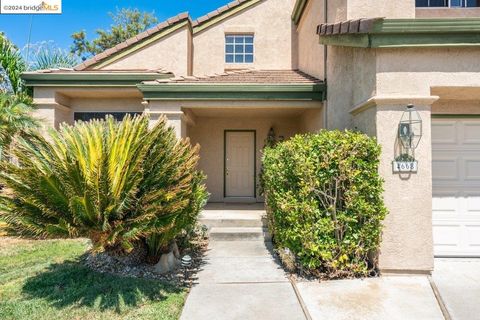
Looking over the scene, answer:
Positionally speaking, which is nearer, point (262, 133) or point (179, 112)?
point (179, 112)

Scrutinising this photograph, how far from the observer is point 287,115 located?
1046 cm

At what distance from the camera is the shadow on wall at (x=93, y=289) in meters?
4.20

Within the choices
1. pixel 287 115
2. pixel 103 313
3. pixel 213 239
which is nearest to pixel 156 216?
pixel 103 313

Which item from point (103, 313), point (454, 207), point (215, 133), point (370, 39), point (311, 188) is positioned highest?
point (370, 39)

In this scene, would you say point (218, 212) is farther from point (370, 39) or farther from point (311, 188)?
point (370, 39)

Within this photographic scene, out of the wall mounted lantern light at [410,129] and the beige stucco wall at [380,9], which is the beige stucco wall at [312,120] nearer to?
the beige stucco wall at [380,9]

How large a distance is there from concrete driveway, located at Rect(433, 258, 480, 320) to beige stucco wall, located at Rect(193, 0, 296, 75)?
27.0 ft

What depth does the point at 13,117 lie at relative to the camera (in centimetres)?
780

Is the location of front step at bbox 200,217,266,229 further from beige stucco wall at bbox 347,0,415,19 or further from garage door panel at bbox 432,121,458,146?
beige stucco wall at bbox 347,0,415,19

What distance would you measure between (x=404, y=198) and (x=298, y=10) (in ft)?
25.7

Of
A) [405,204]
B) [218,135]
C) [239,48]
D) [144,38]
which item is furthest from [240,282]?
[239,48]

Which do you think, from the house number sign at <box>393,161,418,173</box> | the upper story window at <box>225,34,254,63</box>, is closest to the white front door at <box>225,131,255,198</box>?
the upper story window at <box>225,34,254,63</box>

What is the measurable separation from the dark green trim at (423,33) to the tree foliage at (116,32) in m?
25.3

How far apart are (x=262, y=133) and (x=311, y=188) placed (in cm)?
613
